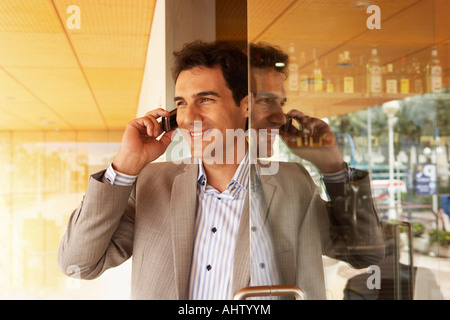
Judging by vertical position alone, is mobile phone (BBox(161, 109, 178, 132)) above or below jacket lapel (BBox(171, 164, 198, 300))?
above

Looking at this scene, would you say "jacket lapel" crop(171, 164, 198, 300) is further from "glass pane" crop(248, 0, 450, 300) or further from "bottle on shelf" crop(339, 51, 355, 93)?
"bottle on shelf" crop(339, 51, 355, 93)

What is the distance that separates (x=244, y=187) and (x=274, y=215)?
173 mm

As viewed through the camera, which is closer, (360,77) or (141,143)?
(360,77)

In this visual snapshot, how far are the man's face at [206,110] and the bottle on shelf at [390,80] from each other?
0.47 m

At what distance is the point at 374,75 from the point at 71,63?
0.98 metres

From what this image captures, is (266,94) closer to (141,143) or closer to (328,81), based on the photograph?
(328,81)

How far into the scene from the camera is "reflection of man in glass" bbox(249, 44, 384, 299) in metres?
1.17

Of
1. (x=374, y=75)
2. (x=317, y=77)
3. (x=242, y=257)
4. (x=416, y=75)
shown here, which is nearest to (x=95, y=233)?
(x=242, y=257)

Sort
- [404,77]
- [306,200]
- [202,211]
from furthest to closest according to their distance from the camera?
1. [202,211]
2. [306,200]
3. [404,77]

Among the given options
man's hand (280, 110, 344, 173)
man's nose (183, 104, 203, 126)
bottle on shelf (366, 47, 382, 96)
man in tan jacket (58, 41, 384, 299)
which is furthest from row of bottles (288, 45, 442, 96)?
man's nose (183, 104, 203, 126)

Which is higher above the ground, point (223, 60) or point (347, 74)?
point (223, 60)

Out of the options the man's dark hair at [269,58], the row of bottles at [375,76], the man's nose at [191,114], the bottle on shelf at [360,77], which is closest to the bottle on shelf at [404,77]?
the row of bottles at [375,76]

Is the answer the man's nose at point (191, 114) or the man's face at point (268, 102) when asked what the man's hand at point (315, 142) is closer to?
the man's face at point (268, 102)

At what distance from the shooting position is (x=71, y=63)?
136cm
